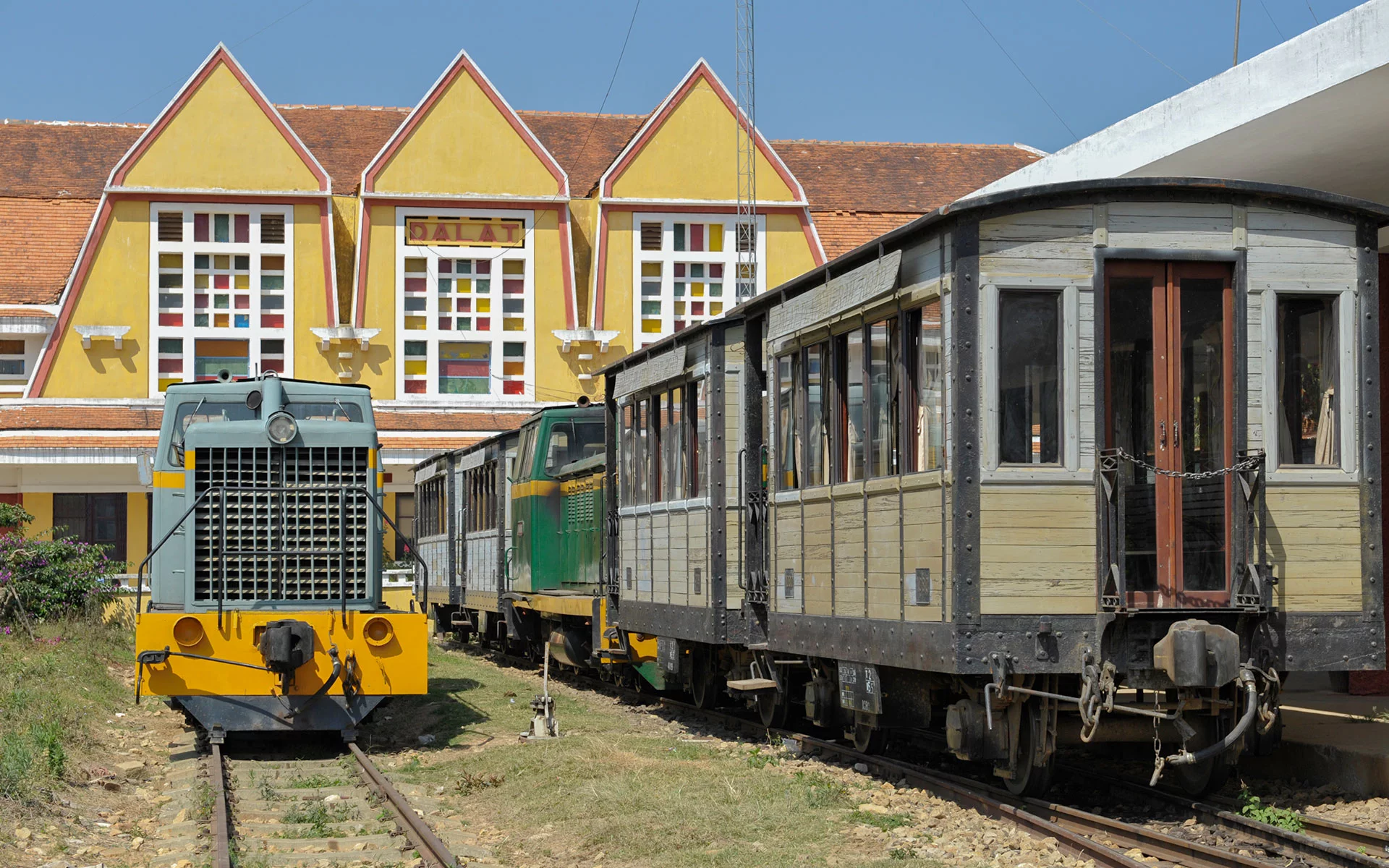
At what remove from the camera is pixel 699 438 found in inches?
562

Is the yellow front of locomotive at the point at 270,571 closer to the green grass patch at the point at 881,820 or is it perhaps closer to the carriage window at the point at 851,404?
the carriage window at the point at 851,404

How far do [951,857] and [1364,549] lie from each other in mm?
3244

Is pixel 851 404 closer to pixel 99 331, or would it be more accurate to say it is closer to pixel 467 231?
pixel 467 231

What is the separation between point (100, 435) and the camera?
108ft

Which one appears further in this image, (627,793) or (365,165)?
(365,165)

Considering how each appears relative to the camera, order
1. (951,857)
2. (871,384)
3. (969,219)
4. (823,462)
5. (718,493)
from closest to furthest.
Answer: (951,857), (969,219), (871,384), (823,462), (718,493)

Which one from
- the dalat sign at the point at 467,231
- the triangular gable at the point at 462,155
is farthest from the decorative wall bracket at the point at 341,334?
the triangular gable at the point at 462,155

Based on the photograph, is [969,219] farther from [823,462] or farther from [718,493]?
[718,493]

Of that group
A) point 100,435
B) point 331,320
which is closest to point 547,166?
point 331,320

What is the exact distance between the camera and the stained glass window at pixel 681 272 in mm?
36188

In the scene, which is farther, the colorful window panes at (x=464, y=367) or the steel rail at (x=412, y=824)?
the colorful window panes at (x=464, y=367)

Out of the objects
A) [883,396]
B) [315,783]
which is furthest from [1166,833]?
[315,783]

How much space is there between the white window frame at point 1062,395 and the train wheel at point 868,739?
3.39 metres

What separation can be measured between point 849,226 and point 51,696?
27.9 metres
